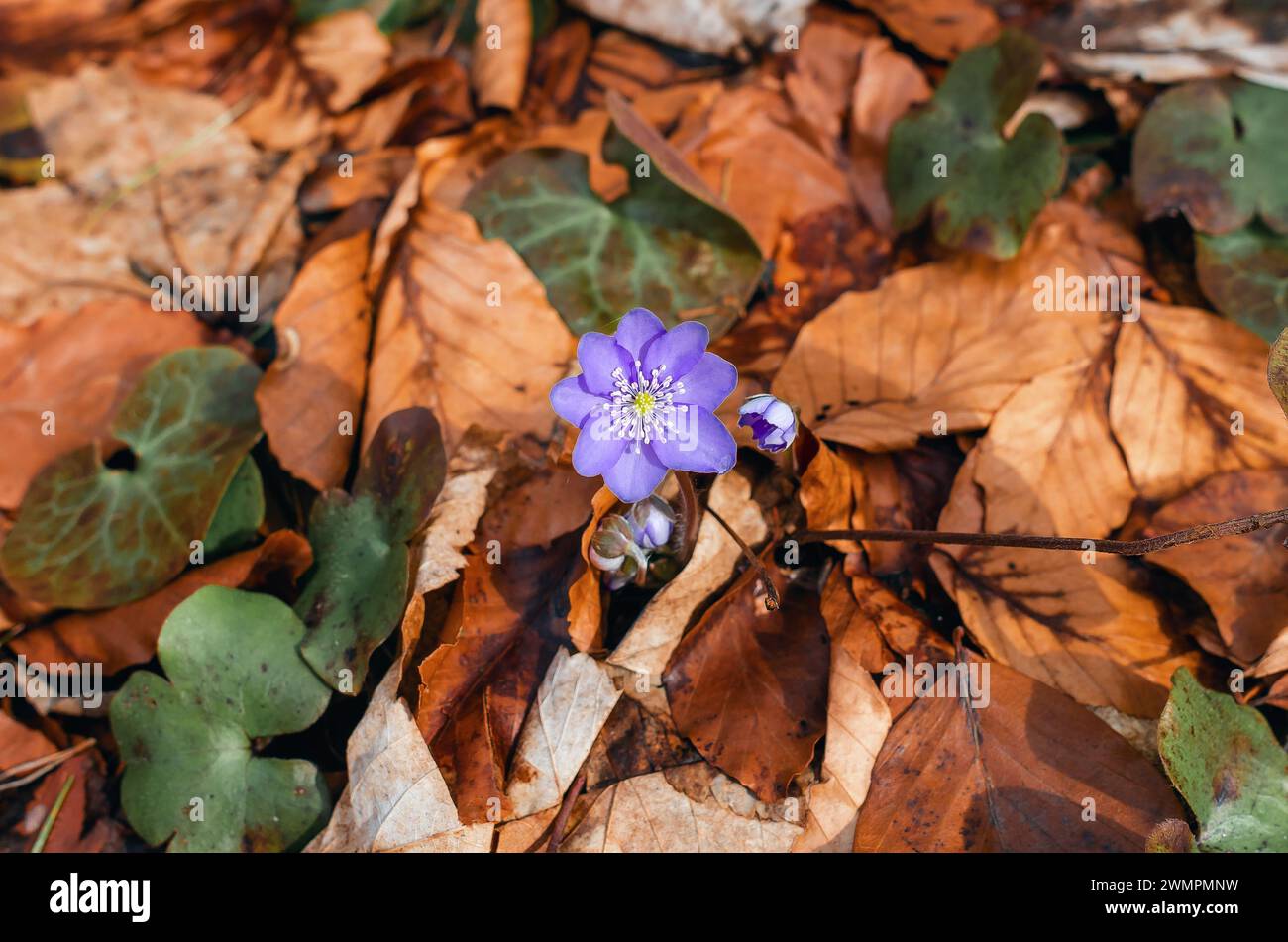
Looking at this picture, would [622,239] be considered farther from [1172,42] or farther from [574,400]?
[1172,42]

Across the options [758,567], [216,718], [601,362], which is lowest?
[216,718]

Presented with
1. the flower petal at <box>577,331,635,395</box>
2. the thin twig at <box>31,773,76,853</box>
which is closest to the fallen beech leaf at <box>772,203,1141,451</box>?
the flower petal at <box>577,331,635,395</box>

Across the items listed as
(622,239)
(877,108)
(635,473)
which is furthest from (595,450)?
(877,108)

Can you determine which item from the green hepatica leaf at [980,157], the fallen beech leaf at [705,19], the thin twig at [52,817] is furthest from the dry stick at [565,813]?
the fallen beech leaf at [705,19]

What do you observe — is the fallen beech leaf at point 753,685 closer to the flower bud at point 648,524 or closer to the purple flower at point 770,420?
the flower bud at point 648,524

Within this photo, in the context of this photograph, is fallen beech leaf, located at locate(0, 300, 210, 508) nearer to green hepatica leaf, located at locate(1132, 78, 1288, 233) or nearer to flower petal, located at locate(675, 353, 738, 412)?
flower petal, located at locate(675, 353, 738, 412)

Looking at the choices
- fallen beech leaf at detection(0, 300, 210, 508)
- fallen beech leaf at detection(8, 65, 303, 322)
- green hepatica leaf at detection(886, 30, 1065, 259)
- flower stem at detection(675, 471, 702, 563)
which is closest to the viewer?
flower stem at detection(675, 471, 702, 563)
